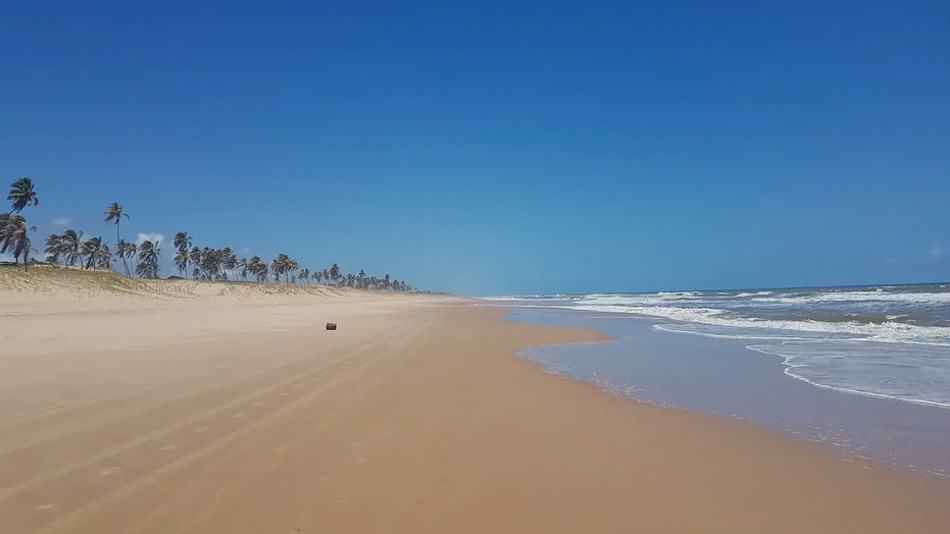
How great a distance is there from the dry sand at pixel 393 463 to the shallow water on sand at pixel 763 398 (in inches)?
25.1

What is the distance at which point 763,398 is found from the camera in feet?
29.2

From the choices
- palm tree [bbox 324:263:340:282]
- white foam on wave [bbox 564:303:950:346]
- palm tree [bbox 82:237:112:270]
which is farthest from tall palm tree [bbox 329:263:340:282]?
white foam on wave [bbox 564:303:950:346]

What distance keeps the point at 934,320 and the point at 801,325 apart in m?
5.42

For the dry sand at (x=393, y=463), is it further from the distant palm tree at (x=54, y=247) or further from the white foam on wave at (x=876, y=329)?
the distant palm tree at (x=54, y=247)

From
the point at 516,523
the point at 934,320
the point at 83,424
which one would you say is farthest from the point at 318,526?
the point at 934,320

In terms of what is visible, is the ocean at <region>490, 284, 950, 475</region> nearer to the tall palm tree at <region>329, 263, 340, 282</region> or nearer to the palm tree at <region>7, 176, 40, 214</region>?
the palm tree at <region>7, 176, 40, 214</region>

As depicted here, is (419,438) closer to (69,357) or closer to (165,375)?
(165,375)

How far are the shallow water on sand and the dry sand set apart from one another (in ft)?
2.09

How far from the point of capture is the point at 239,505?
14.0ft

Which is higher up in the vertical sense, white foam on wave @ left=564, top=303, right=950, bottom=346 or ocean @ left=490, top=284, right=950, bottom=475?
white foam on wave @ left=564, top=303, right=950, bottom=346

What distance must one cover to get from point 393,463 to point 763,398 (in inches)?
260

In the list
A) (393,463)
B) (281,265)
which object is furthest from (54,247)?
(393,463)

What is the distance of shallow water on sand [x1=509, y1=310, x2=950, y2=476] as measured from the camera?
6.27 metres

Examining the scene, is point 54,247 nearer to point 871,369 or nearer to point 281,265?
point 281,265
